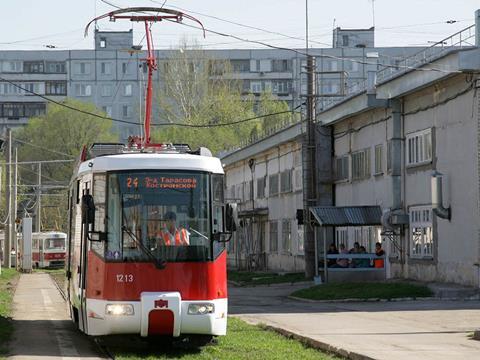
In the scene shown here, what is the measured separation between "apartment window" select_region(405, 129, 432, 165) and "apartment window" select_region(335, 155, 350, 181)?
7.62 meters

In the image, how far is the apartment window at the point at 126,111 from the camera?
12450cm

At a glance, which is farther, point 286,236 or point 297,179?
point 286,236

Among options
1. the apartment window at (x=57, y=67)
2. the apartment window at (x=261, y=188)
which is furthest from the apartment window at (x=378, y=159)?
the apartment window at (x=57, y=67)

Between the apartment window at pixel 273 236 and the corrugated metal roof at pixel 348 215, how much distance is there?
17621mm

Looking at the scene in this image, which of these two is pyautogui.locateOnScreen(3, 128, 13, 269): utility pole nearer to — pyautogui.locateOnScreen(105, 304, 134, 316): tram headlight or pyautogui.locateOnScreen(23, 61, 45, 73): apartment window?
pyautogui.locateOnScreen(105, 304, 134, 316): tram headlight

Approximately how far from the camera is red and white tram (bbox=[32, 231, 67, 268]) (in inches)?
3130

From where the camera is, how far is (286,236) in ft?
182

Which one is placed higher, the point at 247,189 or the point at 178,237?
the point at 247,189

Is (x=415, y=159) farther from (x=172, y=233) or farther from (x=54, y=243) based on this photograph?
(x=54, y=243)

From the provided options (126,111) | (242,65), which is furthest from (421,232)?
(242,65)

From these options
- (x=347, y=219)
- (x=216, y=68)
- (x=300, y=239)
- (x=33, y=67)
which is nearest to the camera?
(x=347, y=219)

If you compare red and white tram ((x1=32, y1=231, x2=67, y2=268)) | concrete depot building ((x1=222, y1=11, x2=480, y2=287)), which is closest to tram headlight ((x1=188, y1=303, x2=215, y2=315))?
concrete depot building ((x1=222, y1=11, x2=480, y2=287))

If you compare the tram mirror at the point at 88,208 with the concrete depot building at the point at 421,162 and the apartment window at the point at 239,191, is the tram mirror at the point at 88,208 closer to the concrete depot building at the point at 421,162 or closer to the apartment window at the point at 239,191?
the concrete depot building at the point at 421,162

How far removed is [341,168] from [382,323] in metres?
24.0
